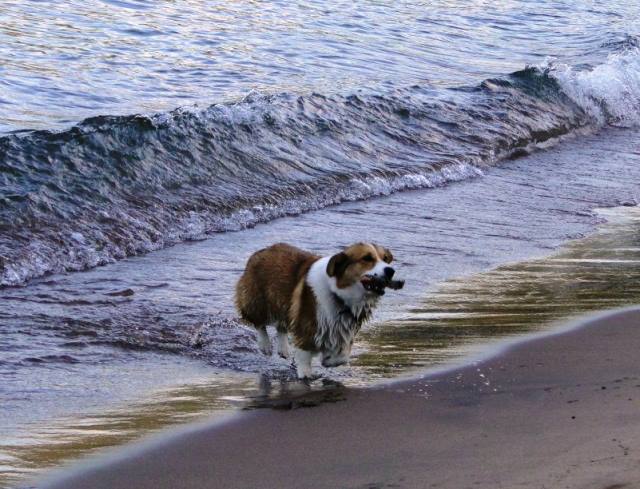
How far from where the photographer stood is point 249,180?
12.8 meters

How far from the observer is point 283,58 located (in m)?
18.3

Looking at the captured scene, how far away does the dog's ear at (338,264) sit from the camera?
22.3 feet

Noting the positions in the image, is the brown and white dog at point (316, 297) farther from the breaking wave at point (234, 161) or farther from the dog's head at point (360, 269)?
the breaking wave at point (234, 161)

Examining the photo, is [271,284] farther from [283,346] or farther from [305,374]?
[305,374]

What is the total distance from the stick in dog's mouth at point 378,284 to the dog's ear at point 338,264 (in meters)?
0.13

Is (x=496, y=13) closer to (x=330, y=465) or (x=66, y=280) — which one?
(x=66, y=280)

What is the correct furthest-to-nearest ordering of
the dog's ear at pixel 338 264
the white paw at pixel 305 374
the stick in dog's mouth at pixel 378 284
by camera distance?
the white paw at pixel 305 374
the dog's ear at pixel 338 264
the stick in dog's mouth at pixel 378 284

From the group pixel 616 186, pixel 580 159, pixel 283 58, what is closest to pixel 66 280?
pixel 616 186

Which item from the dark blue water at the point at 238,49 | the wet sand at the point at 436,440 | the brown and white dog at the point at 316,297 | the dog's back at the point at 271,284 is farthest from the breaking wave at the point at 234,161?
the wet sand at the point at 436,440

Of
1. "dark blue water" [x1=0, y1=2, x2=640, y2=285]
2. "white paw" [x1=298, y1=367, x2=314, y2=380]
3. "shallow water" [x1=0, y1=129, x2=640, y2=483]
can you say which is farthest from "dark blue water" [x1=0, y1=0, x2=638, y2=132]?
"white paw" [x1=298, y1=367, x2=314, y2=380]

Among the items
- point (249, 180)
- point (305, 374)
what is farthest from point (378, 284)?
point (249, 180)

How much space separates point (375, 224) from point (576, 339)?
410 cm

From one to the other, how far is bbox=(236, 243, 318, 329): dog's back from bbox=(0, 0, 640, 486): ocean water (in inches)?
11.5

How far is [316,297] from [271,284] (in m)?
0.54
